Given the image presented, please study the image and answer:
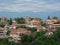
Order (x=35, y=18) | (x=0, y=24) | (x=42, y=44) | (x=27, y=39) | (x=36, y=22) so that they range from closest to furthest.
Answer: (x=42, y=44)
(x=27, y=39)
(x=0, y=24)
(x=36, y=22)
(x=35, y=18)

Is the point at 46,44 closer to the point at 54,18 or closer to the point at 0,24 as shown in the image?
the point at 0,24

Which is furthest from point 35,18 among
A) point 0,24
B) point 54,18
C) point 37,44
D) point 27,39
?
point 37,44

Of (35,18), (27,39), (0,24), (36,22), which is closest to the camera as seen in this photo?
(27,39)

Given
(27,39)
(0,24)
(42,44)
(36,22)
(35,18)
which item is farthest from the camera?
(35,18)

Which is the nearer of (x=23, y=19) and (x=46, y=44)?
(x=46, y=44)

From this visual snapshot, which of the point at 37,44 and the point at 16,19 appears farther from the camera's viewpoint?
the point at 16,19

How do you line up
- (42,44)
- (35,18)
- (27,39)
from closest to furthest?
(42,44), (27,39), (35,18)

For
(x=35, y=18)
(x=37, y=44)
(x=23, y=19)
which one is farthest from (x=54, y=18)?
(x=37, y=44)

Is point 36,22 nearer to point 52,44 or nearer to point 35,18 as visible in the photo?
point 35,18
